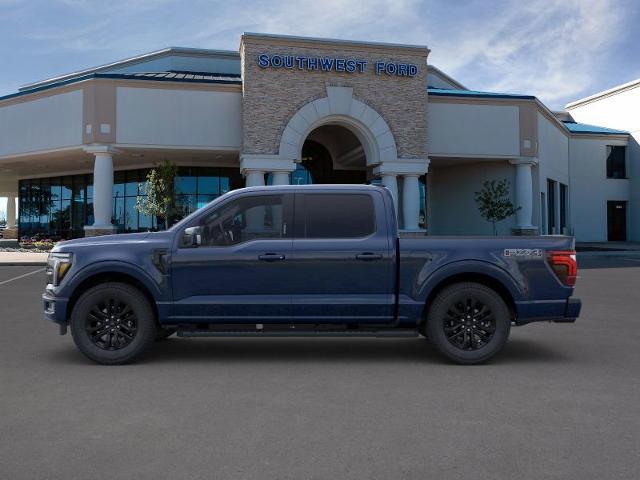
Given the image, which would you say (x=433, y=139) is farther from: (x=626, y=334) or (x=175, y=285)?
(x=175, y=285)

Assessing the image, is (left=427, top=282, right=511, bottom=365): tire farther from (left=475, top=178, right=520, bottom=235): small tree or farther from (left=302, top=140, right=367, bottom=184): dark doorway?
(left=302, top=140, right=367, bottom=184): dark doorway

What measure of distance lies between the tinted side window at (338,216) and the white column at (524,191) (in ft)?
A: 91.3

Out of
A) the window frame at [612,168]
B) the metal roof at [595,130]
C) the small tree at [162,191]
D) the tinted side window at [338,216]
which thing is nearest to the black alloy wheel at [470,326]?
the tinted side window at [338,216]

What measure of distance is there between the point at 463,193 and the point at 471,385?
32.0 metres

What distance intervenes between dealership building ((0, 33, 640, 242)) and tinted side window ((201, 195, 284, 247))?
21454 millimetres

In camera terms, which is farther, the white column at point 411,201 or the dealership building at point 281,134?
the white column at point 411,201

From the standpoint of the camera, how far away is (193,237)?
7008 mm

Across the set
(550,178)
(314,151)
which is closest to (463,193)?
(550,178)

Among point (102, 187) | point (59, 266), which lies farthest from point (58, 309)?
point (102, 187)

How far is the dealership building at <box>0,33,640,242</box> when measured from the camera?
1131 inches

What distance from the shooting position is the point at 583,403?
542cm

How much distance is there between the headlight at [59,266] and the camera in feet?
23.3

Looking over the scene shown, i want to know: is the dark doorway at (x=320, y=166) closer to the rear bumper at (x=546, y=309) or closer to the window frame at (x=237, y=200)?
the window frame at (x=237, y=200)

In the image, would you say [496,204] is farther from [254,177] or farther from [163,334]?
[163,334]
